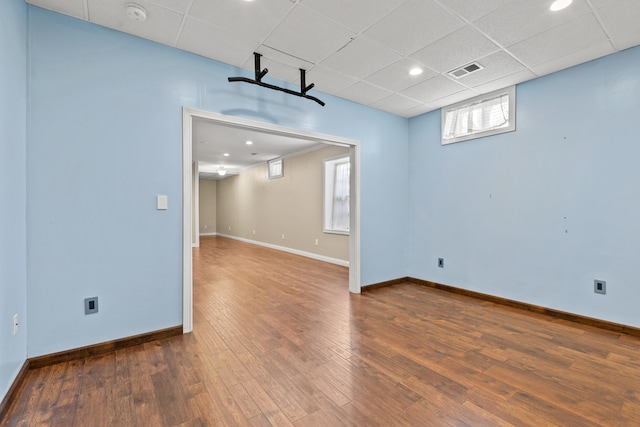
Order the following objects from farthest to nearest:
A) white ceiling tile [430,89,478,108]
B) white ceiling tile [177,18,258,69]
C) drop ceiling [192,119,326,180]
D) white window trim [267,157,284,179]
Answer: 1. white window trim [267,157,284,179]
2. drop ceiling [192,119,326,180]
3. white ceiling tile [430,89,478,108]
4. white ceiling tile [177,18,258,69]

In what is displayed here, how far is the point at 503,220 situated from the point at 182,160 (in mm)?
3750

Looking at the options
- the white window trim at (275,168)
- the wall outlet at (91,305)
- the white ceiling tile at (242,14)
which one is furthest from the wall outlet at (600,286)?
the white window trim at (275,168)

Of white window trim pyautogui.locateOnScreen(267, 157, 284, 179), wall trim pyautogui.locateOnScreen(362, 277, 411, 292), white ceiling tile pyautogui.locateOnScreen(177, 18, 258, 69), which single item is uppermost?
white ceiling tile pyautogui.locateOnScreen(177, 18, 258, 69)

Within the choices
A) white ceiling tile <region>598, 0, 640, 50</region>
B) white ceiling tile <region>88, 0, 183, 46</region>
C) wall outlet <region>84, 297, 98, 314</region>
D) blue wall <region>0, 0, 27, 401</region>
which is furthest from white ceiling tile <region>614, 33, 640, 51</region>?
wall outlet <region>84, 297, 98, 314</region>

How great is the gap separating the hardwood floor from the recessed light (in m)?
2.66

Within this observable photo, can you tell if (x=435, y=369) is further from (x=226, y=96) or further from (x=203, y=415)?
(x=226, y=96)

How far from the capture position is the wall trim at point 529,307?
8.87 ft

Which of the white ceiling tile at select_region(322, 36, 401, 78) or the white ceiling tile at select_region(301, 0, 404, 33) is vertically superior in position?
the white ceiling tile at select_region(301, 0, 404, 33)

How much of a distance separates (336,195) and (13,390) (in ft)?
17.4

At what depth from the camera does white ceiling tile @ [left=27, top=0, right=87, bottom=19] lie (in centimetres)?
200

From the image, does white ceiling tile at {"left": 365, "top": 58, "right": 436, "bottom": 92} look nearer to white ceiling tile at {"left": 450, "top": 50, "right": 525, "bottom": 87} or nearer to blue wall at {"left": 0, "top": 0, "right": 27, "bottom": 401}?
white ceiling tile at {"left": 450, "top": 50, "right": 525, "bottom": 87}

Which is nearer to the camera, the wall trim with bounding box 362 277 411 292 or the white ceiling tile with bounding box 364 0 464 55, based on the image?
Answer: the white ceiling tile with bounding box 364 0 464 55

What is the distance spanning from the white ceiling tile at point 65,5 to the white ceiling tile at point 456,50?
8.96 ft

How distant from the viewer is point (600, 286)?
282 centimetres
